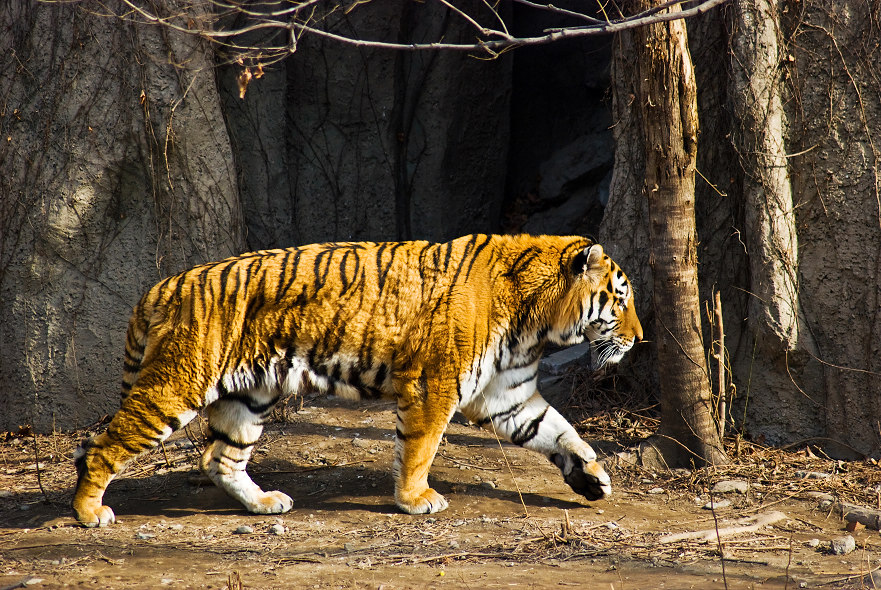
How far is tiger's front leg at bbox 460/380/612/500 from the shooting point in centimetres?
471

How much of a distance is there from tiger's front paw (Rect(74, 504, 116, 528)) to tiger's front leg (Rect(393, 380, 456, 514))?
153 centimetres

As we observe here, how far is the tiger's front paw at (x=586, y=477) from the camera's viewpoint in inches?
183

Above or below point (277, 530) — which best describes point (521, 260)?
above

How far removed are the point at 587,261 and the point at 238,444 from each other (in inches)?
86.3

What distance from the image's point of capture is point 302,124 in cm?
788

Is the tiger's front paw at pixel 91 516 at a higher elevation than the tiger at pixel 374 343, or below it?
below

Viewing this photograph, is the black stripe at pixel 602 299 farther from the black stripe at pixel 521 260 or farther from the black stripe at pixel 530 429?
the black stripe at pixel 530 429

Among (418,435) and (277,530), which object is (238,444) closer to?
(277,530)

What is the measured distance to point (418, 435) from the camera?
4480 mm

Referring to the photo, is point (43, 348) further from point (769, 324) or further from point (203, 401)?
point (769, 324)

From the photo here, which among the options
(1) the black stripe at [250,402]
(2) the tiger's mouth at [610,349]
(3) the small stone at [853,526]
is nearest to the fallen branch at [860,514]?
(3) the small stone at [853,526]

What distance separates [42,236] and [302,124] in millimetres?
2533

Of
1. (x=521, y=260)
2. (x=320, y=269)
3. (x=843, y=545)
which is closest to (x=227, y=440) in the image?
(x=320, y=269)

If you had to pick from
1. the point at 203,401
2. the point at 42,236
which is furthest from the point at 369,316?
the point at 42,236
